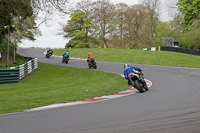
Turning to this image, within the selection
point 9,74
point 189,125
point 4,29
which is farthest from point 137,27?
point 189,125

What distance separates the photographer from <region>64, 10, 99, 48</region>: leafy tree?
6994 cm

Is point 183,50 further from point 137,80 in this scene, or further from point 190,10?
point 137,80

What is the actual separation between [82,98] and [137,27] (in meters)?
54.9

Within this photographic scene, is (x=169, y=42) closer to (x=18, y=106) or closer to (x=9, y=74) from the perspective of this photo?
(x=9, y=74)

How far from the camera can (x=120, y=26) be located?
67.4 metres

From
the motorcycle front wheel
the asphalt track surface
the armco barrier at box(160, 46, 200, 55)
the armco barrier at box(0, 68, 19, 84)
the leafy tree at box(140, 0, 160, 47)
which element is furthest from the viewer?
the leafy tree at box(140, 0, 160, 47)

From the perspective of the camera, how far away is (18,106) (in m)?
8.55

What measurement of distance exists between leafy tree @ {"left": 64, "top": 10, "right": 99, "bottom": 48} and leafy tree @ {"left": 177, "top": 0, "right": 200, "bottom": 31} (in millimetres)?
23417

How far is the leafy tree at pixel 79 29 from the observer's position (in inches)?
2753

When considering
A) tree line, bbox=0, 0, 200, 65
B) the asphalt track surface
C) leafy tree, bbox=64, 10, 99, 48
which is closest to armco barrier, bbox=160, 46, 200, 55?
tree line, bbox=0, 0, 200, 65

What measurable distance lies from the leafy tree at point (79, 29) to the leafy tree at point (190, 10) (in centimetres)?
2342

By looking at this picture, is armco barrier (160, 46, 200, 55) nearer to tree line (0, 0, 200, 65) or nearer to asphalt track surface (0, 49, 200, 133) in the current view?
tree line (0, 0, 200, 65)

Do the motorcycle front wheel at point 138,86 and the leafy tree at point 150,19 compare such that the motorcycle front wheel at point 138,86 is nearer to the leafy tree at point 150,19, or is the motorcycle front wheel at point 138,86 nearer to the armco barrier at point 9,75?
the armco barrier at point 9,75

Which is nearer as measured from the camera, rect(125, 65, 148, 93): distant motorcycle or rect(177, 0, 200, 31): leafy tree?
rect(125, 65, 148, 93): distant motorcycle
